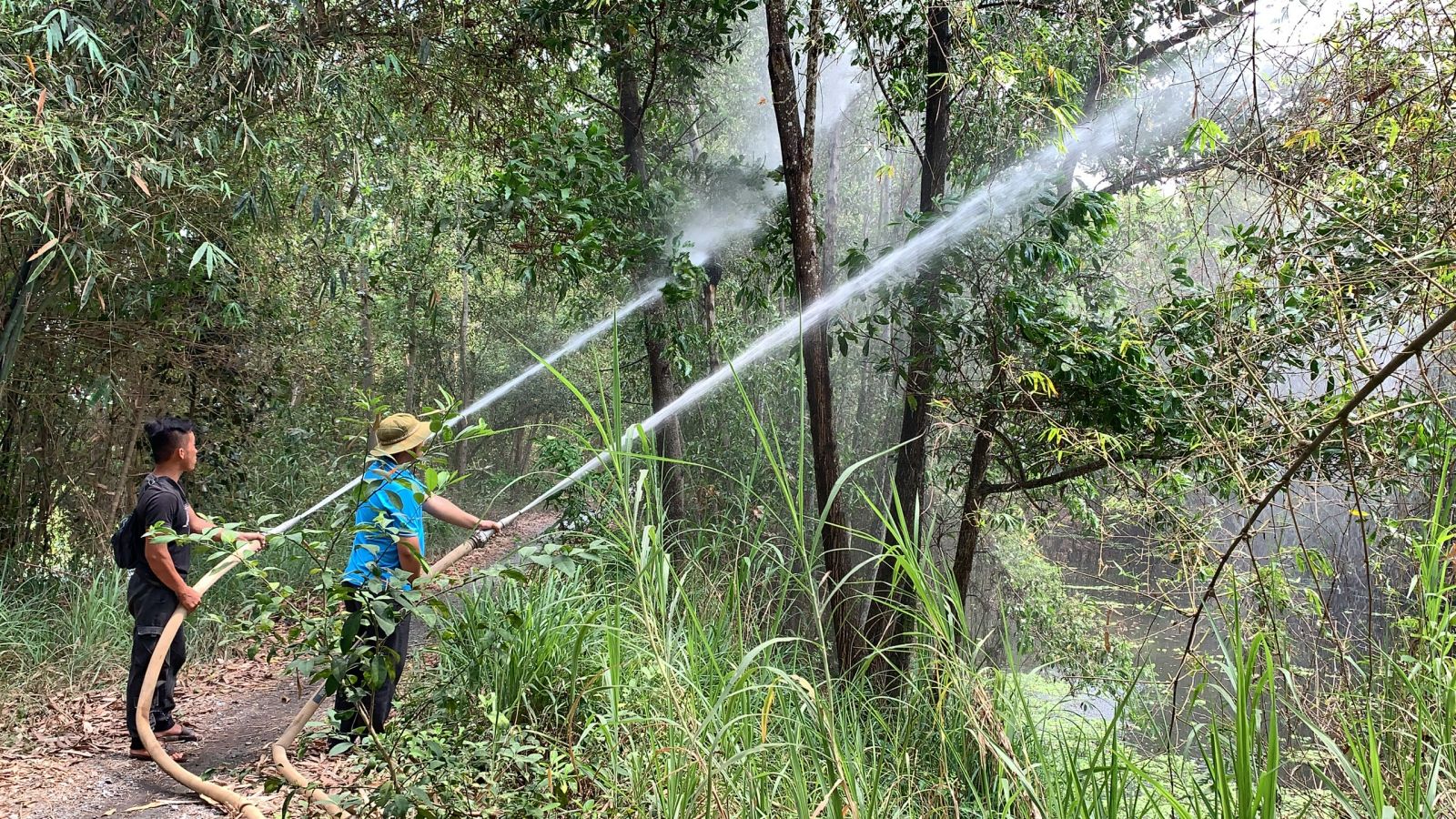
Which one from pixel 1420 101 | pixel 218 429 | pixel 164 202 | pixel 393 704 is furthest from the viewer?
pixel 218 429

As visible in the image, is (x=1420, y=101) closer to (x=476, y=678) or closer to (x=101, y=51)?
(x=476, y=678)

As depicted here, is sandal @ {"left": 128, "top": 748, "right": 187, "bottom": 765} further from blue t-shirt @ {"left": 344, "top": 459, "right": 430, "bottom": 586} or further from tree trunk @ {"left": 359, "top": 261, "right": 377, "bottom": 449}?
tree trunk @ {"left": 359, "top": 261, "right": 377, "bottom": 449}

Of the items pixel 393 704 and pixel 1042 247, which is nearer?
pixel 393 704

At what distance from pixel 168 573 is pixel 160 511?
0.26m

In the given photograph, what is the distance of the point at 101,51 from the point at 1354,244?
→ 19.5 feet

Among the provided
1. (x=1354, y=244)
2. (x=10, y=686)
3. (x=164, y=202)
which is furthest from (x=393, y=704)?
(x=1354, y=244)

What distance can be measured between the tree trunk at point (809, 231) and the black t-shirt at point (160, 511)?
8.92 ft

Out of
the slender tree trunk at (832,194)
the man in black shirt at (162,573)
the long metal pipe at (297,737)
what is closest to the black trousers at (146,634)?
the man in black shirt at (162,573)

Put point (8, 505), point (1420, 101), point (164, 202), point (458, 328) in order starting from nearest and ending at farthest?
1. point (1420, 101)
2. point (164, 202)
3. point (8, 505)
4. point (458, 328)

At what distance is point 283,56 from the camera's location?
16.2 feet

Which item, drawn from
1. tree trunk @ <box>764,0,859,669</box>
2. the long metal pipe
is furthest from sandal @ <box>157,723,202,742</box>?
tree trunk @ <box>764,0,859,669</box>

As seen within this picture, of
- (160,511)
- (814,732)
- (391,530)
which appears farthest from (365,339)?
(814,732)

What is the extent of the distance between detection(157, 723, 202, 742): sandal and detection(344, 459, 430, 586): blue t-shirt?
4.13 ft

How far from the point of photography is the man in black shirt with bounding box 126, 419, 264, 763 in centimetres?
375
